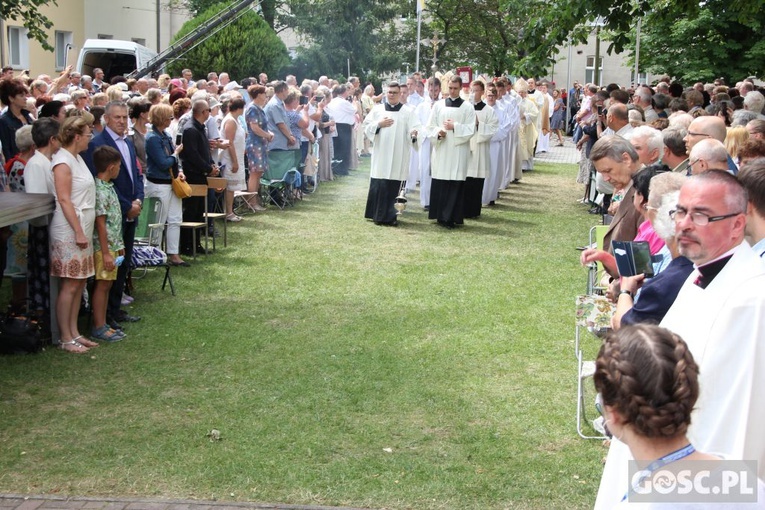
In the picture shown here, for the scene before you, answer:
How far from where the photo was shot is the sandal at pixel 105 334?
777 cm

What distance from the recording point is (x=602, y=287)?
6.88 m

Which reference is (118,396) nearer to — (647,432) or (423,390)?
(423,390)

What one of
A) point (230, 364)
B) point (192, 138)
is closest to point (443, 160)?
point (192, 138)

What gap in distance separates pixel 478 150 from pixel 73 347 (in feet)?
28.5

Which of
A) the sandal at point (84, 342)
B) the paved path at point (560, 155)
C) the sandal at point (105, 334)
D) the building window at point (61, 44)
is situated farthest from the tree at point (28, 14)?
the building window at point (61, 44)

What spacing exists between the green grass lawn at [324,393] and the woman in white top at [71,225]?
12.7 inches

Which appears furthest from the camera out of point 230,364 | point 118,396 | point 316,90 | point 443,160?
point 316,90

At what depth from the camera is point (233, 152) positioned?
43.4 feet

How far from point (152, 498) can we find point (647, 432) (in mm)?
3463

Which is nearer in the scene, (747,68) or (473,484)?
(473,484)

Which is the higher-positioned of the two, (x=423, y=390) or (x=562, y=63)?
(x=562, y=63)

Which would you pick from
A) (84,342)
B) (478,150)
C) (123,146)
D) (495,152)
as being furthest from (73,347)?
(495,152)

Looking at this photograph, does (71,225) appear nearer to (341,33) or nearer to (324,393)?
(324,393)

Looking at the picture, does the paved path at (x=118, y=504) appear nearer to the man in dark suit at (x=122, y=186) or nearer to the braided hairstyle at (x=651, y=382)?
the braided hairstyle at (x=651, y=382)
